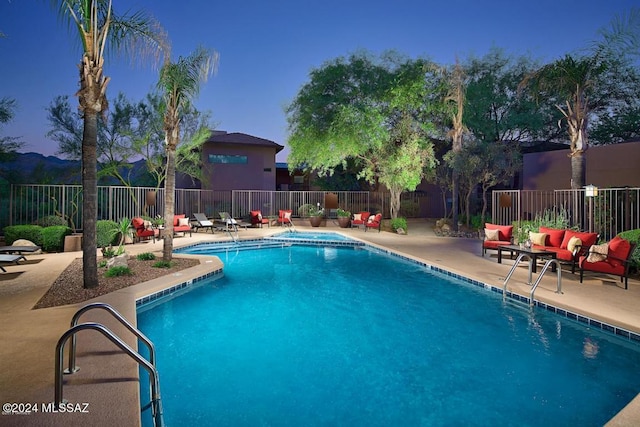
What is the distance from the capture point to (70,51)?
6.36m

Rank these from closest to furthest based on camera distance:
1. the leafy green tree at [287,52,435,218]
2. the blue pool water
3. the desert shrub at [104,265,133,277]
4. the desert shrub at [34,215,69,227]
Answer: the blue pool water → the desert shrub at [104,265,133,277] → the desert shrub at [34,215,69,227] → the leafy green tree at [287,52,435,218]

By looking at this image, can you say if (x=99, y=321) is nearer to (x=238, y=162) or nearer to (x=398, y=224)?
(x=398, y=224)

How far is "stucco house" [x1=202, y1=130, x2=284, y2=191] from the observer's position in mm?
22984

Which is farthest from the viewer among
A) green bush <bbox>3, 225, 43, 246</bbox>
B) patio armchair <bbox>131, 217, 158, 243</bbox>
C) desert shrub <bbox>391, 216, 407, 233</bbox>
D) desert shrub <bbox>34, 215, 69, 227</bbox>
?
desert shrub <bbox>391, 216, 407, 233</bbox>

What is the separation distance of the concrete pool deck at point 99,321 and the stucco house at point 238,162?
13.8m

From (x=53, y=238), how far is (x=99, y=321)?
25.6 ft

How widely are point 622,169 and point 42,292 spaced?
18.6m

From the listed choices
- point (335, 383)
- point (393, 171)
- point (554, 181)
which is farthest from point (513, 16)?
point (335, 383)

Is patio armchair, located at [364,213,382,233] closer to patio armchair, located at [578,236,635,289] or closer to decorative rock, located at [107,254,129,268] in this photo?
patio armchair, located at [578,236,635,289]

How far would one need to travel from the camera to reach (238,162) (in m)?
23.8

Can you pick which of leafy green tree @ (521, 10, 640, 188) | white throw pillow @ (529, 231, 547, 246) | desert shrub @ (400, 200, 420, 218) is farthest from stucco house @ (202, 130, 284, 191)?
white throw pillow @ (529, 231, 547, 246)

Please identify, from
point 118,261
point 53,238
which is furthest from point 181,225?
point 118,261

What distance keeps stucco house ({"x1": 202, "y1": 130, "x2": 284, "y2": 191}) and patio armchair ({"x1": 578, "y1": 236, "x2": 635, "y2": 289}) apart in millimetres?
A: 18993

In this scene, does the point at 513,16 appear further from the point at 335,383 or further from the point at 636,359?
the point at 335,383
